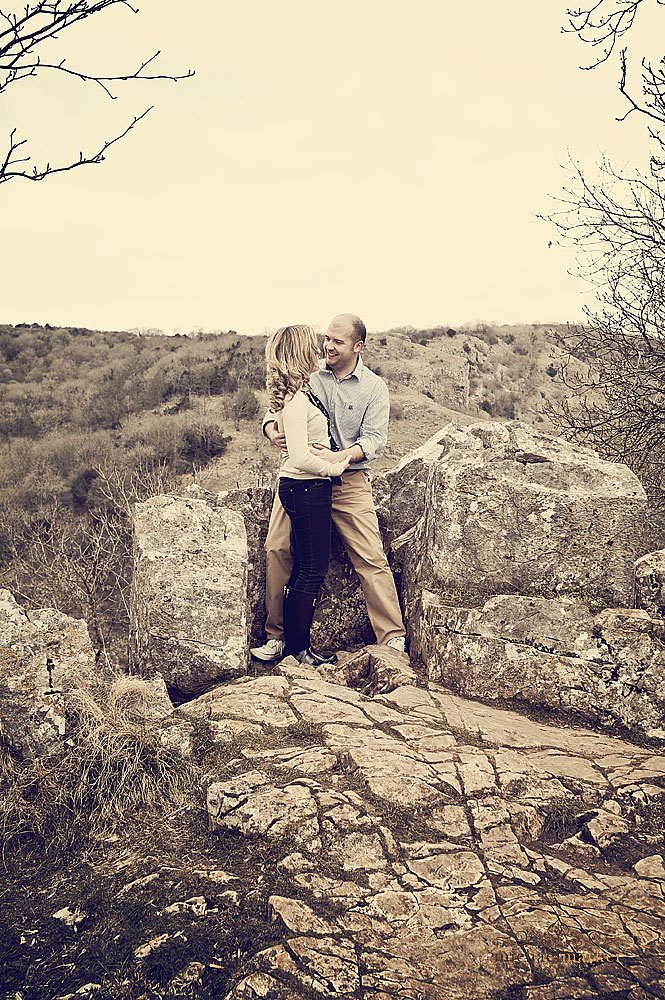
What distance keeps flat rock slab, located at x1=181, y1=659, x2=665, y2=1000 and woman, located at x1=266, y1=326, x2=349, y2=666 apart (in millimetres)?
722

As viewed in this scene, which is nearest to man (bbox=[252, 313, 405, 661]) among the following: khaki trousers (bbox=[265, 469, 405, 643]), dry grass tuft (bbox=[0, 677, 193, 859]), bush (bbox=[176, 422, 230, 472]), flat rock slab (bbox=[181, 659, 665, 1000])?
khaki trousers (bbox=[265, 469, 405, 643])

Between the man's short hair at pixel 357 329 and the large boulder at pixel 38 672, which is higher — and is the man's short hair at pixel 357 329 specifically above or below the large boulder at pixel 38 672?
above

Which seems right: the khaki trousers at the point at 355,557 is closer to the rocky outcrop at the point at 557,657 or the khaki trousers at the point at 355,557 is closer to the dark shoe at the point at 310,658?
the dark shoe at the point at 310,658

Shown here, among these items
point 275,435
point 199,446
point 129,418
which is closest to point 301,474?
point 275,435

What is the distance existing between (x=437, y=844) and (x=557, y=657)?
1.71 meters

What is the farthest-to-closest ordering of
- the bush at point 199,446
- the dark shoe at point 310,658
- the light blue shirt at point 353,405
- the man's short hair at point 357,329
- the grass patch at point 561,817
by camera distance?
1. the bush at point 199,446
2. the light blue shirt at point 353,405
3. the man's short hair at point 357,329
4. the dark shoe at point 310,658
5. the grass patch at point 561,817

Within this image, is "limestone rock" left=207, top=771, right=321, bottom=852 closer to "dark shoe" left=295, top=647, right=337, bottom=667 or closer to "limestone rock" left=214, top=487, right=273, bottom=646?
"dark shoe" left=295, top=647, right=337, bottom=667

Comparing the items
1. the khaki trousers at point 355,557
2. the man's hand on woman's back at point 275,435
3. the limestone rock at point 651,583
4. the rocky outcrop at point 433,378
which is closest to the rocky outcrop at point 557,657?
the limestone rock at point 651,583

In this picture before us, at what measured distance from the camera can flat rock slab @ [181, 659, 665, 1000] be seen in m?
2.27

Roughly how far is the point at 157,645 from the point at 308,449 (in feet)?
5.22

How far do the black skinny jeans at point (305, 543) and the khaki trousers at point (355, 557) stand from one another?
350 mm

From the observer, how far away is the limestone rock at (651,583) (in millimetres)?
4273

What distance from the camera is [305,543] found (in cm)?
475

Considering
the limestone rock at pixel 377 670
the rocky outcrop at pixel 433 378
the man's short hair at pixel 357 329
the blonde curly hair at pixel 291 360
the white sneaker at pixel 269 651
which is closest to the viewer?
the blonde curly hair at pixel 291 360
